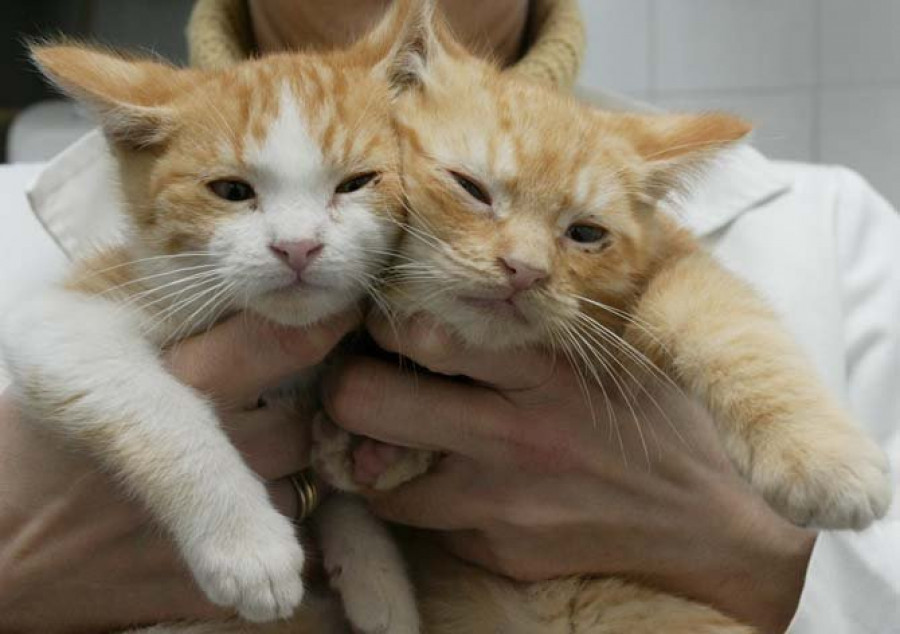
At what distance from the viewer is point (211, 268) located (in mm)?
930

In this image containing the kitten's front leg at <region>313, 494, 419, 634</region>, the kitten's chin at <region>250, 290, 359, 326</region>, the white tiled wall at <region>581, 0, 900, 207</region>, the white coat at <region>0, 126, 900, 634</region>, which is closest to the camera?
the kitten's chin at <region>250, 290, 359, 326</region>

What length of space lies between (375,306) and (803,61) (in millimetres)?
1872

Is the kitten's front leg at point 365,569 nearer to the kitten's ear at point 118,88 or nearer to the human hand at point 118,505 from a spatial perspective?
the human hand at point 118,505

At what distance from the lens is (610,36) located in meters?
2.58

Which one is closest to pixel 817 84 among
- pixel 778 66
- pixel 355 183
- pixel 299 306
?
pixel 778 66

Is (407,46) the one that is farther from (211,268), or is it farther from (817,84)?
(817,84)

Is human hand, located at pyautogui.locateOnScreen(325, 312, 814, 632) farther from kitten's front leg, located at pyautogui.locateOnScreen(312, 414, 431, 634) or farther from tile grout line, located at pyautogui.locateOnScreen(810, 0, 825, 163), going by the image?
tile grout line, located at pyautogui.locateOnScreen(810, 0, 825, 163)

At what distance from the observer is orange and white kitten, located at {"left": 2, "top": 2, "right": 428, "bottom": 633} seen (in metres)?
0.89

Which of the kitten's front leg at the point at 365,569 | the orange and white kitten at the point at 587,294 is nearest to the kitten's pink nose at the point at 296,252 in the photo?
the orange and white kitten at the point at 587,294

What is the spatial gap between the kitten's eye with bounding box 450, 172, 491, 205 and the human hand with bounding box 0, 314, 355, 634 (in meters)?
0.18

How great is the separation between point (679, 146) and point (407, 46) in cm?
33

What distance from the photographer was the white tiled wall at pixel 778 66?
7.73 ft

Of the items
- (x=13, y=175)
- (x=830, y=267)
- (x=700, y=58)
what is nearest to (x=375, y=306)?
(x=830, y=267)

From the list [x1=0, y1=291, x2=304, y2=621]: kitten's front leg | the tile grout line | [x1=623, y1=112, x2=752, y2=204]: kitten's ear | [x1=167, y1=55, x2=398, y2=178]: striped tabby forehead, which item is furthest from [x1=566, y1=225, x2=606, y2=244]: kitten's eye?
the tile grout line
